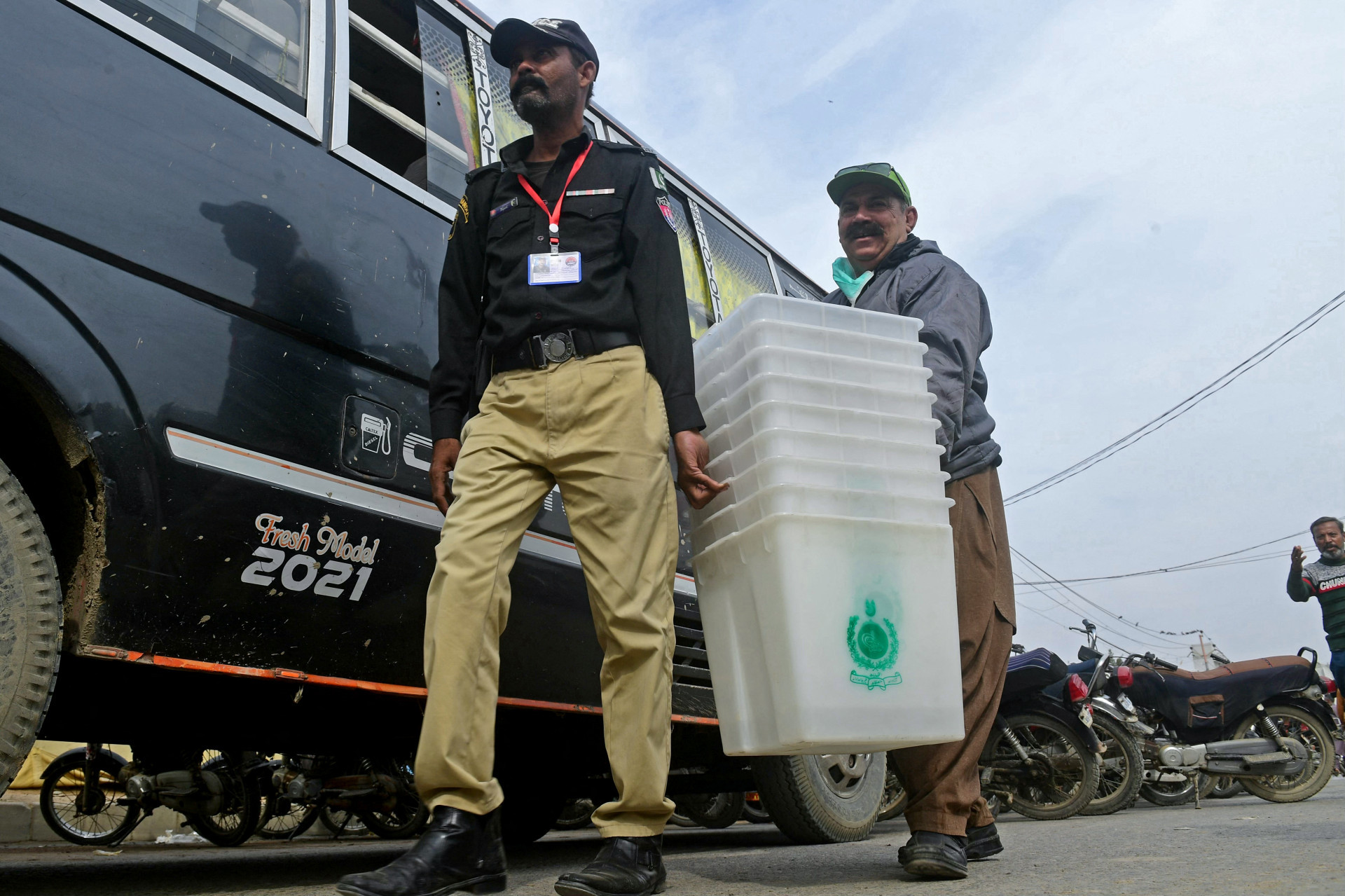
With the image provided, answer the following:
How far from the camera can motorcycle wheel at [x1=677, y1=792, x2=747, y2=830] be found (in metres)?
6.49

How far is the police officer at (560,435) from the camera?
1972mm

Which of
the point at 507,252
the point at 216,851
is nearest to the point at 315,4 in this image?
the point at 507,252

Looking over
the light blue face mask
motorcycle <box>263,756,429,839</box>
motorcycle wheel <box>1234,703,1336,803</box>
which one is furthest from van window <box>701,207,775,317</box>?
motorcycle wheel <box>1234,703,1336,803</box>

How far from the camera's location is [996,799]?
673 centimetres

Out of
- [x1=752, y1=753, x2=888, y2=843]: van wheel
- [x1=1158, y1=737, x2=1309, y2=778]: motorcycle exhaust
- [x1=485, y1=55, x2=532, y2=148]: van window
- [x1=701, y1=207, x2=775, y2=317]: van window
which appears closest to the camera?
[x1=485, y1=55, x2=532, y2=148]: van window

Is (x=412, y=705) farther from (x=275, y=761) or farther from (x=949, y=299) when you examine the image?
(x=275, y=761)

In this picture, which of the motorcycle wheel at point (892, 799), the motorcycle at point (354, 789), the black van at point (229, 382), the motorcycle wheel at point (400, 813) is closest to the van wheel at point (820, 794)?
the black van at point (229, 382)

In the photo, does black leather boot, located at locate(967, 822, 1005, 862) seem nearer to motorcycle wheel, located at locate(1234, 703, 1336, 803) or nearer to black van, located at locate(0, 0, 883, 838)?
black van, located at locate(0, 0, 883, 838)

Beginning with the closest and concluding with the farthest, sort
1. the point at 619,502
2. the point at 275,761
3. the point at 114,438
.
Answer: the point at 114,438
the point at 619,502
the point at 275,761

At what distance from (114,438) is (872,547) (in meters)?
1.48

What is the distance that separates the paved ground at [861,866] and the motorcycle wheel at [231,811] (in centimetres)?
48

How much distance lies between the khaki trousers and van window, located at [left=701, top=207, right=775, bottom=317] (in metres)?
2.06

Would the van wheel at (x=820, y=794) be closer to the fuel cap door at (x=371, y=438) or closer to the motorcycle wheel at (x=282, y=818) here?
the fuel cap door at (x=371, y=438)

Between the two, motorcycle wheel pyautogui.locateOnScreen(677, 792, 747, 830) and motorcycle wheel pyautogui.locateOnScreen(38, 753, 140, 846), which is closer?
motorcycle wheel pyautogui.locateOnScreen(38, 753, 140, 846)
